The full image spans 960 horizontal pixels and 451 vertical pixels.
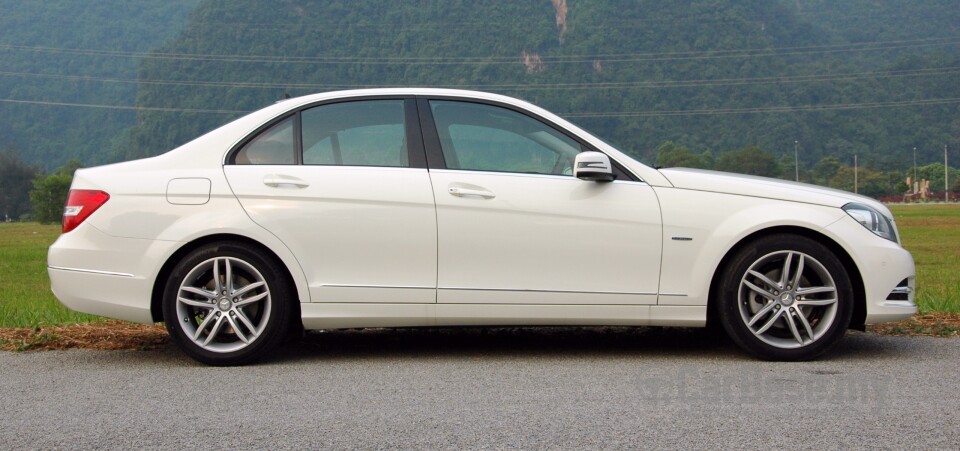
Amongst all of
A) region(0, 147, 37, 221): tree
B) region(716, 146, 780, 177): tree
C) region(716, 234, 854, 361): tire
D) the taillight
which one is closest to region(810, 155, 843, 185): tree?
region(716, 146, 780, 177): tree

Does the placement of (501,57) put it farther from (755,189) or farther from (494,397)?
(494,397)

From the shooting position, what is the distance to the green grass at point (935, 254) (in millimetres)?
9292

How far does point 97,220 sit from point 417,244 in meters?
1.83

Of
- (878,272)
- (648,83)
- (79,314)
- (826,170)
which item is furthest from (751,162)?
(878,272)

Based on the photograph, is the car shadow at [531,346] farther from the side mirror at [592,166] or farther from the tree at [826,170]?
the tree at [826,170]

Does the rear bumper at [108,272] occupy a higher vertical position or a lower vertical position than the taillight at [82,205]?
lower

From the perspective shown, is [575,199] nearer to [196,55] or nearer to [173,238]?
[173,238]

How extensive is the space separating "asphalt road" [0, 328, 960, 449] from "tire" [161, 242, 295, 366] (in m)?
0.13

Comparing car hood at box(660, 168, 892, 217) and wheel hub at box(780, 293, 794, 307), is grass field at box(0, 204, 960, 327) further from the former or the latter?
wheel hub at box(780, 293, 794, 307)

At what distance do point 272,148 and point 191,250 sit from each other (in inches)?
29.3

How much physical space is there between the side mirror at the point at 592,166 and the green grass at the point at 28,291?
13.8 ft

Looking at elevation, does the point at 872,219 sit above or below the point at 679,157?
below

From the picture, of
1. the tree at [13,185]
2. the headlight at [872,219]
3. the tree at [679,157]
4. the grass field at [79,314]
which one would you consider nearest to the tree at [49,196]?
the tree at [13,185]

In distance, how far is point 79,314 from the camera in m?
9.42
